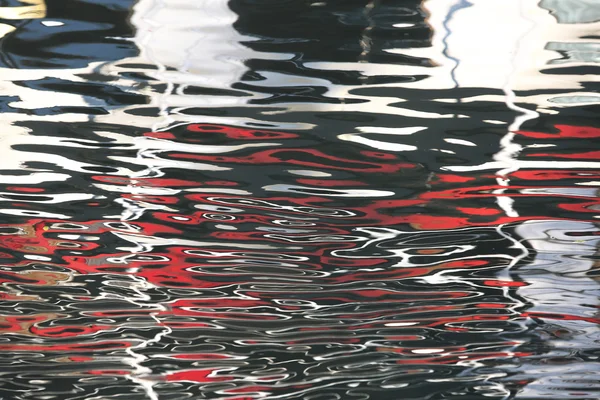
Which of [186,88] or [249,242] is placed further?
[249,242]

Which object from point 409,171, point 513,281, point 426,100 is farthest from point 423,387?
point 426,100

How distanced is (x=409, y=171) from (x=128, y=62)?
0.69 metres

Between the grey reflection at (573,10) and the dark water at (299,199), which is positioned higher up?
the grey reflection at (573,10)

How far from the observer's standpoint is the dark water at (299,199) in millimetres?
1378

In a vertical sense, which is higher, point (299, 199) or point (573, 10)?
point (573, 10)

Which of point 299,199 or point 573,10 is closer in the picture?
point 573,10

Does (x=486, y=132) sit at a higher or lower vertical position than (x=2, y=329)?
higher

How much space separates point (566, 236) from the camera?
1516mm

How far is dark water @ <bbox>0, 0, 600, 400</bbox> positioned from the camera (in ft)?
4.52

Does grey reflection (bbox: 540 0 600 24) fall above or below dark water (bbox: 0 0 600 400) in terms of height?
above

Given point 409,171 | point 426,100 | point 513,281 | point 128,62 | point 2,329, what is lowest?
point 2,329

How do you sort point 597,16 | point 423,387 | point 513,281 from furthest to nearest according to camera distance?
point 423,387 < point 513,281 < point 597,16

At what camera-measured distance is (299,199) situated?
1.50 m

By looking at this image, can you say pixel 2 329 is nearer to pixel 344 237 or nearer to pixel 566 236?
pixel 344 237
